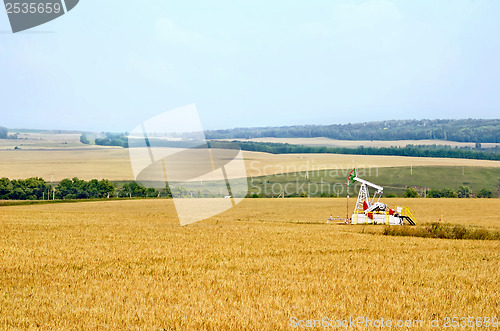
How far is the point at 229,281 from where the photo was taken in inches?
538

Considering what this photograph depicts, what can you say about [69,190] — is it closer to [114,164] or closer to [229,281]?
[114,164]

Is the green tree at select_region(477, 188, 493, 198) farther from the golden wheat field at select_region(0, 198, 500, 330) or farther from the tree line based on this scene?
the golden wheat field at select_region(0, 198, 500, 330)

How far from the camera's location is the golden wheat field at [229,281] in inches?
402

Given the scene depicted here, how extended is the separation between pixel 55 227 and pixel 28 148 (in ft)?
534

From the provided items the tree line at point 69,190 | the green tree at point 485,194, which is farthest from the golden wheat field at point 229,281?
the green tree at point 485,194

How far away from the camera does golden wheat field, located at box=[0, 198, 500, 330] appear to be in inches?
402

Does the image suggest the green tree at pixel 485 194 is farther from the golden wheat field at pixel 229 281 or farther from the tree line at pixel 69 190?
the golden wheat field at pixel 229 281

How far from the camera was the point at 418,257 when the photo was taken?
1883 centimetres

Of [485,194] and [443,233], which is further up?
[443,233]

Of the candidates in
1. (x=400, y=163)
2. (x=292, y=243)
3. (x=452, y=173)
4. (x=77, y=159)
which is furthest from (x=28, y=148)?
(x=292, y=243)

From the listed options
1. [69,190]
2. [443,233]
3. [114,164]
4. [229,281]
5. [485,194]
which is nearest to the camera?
[229,281]

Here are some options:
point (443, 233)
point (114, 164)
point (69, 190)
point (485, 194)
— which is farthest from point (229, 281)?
point (114, 164)

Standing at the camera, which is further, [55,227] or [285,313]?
[55,227]

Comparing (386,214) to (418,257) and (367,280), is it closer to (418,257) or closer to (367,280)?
(418,257)
